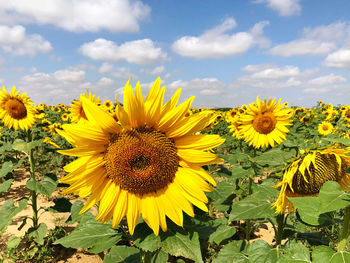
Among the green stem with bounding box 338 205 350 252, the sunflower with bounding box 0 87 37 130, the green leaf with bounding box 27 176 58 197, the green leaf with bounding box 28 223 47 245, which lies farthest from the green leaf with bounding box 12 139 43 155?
the green stem with bounding box 338 205 350 252

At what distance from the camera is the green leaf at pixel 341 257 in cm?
129

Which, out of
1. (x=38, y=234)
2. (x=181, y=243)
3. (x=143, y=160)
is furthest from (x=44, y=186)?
(x=181, y=243)

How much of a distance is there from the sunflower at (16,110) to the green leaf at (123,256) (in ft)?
10.8

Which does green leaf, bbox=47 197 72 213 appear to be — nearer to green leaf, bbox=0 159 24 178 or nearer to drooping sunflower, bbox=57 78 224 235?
green leaf, bbox=0 159 24 178

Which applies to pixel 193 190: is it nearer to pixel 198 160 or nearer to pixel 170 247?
pixel 198 160

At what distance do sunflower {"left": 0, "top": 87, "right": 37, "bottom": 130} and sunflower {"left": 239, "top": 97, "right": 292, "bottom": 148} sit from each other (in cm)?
416

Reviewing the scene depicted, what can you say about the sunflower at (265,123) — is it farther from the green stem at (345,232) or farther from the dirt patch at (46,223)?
the dirt patch at (46,223)

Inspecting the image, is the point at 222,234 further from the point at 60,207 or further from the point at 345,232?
the point at 60,207

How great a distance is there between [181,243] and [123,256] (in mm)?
1032

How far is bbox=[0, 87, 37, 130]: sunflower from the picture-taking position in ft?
14.7

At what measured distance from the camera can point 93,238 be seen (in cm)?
161

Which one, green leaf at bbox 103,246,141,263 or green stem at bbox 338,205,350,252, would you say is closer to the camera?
green stem at bbox 338,205,350,252

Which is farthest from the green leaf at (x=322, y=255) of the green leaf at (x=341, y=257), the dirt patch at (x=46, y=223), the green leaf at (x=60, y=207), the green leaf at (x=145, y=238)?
the dirt patch at (x=46, y=223)

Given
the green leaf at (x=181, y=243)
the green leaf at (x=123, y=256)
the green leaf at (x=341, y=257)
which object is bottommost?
the green leaf at (x=123, y=256)
